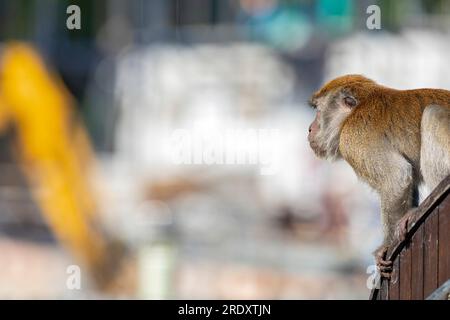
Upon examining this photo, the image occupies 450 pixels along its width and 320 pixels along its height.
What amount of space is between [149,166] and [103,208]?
0.88 meters

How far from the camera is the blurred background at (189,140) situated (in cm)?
1121

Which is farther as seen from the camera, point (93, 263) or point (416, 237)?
A: point (93, 263)

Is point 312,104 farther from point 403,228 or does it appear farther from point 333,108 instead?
point 403,228

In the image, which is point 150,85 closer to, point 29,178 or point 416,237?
point 29,178

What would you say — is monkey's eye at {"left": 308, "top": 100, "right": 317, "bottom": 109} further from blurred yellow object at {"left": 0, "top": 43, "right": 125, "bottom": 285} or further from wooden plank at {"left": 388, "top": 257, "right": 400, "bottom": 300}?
blurred yellow object at {"left": 0, "top": 43, "right": 125, "bottom": 285}

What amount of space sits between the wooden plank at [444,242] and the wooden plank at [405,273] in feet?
0.57

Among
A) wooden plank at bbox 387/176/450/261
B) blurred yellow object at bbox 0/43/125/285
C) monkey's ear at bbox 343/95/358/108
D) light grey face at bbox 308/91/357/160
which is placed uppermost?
monkey's ear at bbox 343/95/358/108

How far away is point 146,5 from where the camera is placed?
12242 millimetres

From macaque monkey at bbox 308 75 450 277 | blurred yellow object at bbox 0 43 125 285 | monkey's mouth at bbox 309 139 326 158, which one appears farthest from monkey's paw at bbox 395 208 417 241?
blurred yellow object at bbox 0 43 125 285

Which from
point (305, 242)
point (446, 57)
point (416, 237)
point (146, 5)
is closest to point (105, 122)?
point (146, 5)

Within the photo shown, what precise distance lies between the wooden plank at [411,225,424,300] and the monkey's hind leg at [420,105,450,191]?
75 centimetres

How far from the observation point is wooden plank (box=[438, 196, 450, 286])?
357cm

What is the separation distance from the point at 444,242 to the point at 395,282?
0.34 meters

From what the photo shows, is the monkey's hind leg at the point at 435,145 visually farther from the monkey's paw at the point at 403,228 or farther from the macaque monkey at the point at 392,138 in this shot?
the monkey's paw at the point at 403,228
